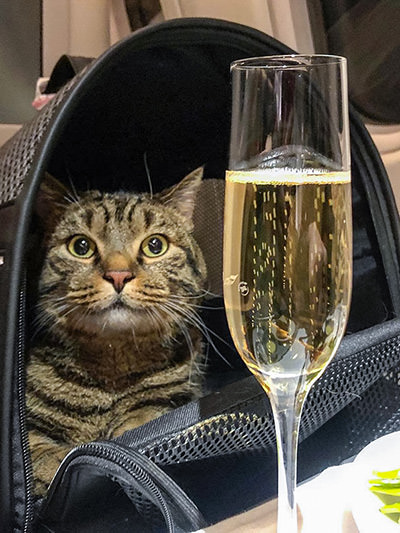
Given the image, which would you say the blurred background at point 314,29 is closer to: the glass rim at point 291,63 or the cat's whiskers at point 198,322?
the cat's whiskers at point 198,322

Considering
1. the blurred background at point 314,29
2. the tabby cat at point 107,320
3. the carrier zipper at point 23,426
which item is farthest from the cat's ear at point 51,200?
the blurred background at point 314,29

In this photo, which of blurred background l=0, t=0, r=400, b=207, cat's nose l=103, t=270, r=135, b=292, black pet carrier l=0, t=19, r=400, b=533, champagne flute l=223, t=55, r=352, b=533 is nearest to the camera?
champagne flute l=223, t=55, r=352, b=533

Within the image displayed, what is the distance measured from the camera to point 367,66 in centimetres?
113

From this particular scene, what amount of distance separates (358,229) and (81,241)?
13.4 inches

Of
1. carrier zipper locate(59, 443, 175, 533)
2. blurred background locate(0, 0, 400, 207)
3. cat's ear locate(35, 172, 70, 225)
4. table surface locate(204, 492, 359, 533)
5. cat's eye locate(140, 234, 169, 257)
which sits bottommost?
table surface locate(204, 492, 359, 533)

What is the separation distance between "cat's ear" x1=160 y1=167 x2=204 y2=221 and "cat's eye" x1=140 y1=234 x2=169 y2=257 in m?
0.07

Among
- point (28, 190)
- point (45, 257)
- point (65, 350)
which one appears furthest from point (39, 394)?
point (28, 190)

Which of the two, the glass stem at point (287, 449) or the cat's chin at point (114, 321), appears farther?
the cat's chin at point (114, 321)

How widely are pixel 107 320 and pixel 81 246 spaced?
0.10 m

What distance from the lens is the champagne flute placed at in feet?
1.52

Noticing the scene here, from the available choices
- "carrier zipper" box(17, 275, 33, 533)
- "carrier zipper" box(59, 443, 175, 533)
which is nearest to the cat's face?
"carrier zipper" box(17, 275, 33, 533)

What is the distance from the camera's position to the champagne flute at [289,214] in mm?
463

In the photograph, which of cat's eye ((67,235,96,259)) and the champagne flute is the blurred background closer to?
cat's eye ((67,235,96,259))

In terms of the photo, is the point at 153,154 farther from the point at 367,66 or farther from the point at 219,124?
the point at 367,66
